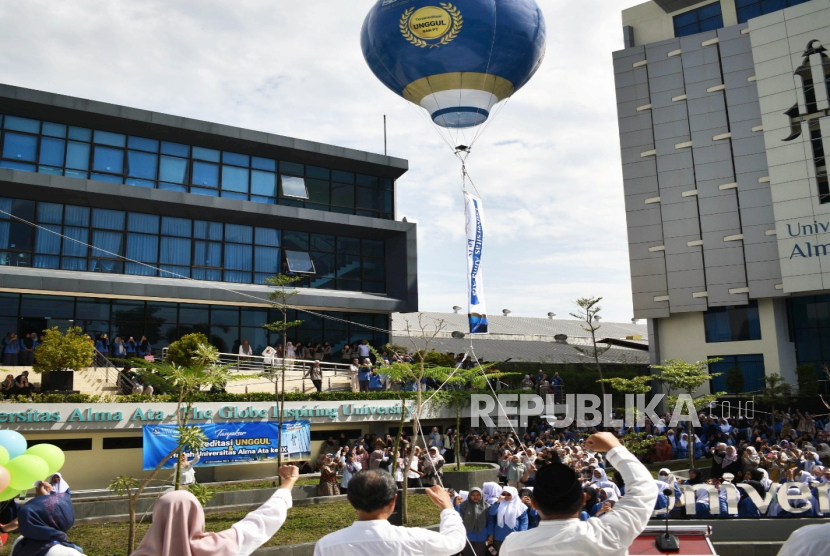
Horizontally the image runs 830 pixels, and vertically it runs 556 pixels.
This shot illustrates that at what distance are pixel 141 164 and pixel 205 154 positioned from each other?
2.85 meters

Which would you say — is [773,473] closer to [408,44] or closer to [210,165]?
[408,44]

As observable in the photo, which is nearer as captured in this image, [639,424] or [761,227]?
[639,424]

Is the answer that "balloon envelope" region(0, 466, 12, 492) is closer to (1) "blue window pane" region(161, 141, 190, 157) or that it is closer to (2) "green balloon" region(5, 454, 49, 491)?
(2) "green balloon" region(5, 454, 49, 491)

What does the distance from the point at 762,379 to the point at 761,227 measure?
8.16 metres

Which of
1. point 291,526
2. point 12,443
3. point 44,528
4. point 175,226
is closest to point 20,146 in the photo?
point 175,226

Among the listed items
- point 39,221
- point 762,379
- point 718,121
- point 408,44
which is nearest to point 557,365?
point 762,379

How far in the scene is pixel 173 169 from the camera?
3181 cm

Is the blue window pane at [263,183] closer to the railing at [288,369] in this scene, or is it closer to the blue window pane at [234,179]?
the blue window pane at [234,179]

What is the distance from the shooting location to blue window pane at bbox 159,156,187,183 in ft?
104

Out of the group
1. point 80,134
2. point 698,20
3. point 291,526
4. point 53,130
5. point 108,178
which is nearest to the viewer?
point 291,526

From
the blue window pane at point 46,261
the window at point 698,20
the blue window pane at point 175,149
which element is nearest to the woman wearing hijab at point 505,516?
the blue window pane at point 46,261

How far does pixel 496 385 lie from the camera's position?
104 feet

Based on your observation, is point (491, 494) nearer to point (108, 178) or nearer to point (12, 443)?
point (12, 443)

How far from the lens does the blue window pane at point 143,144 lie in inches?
1222
